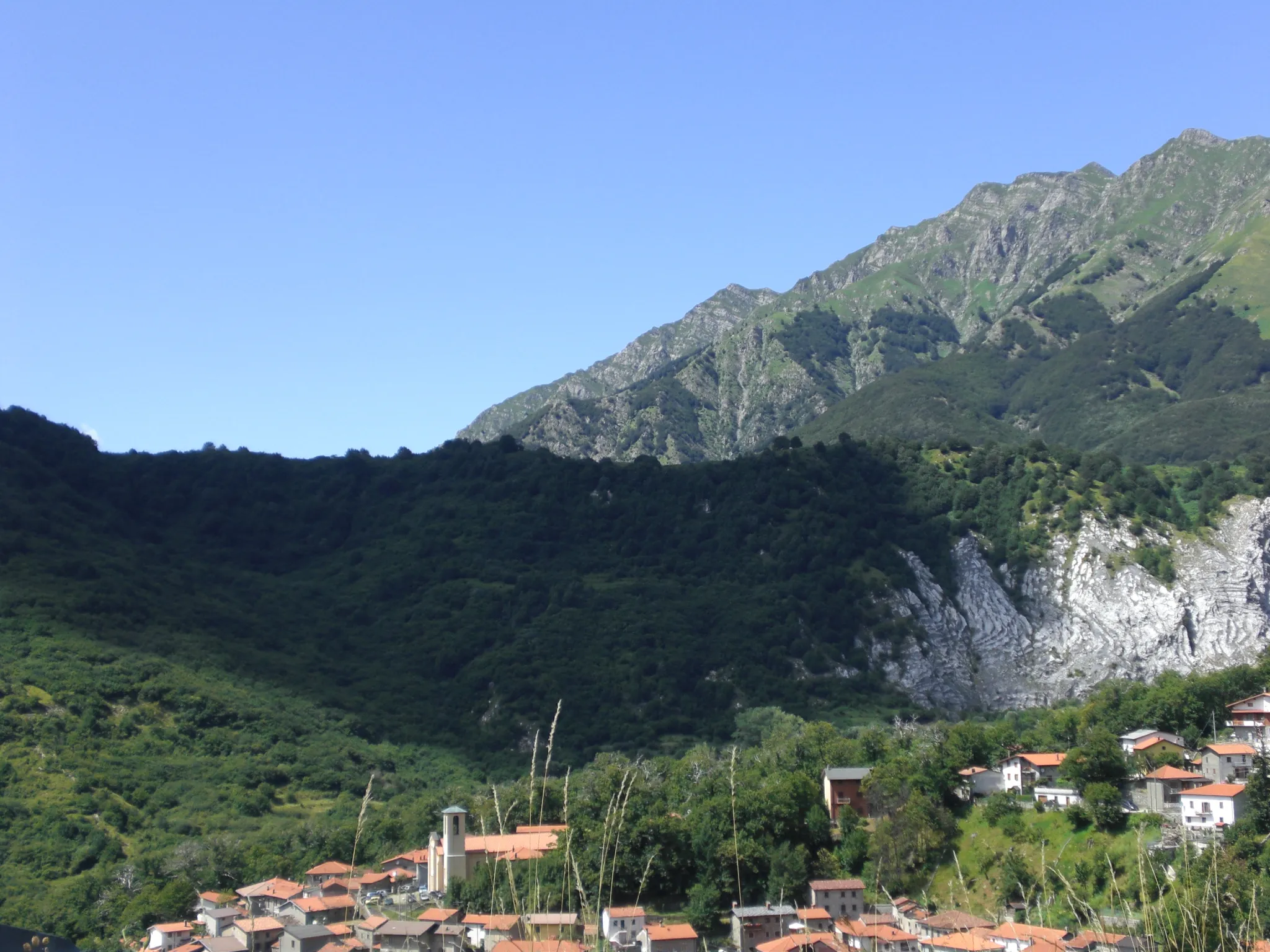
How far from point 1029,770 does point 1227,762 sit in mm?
8771

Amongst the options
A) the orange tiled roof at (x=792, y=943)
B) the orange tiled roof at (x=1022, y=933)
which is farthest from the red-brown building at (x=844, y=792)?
the orange tiled roof at (x=1022, y=933)

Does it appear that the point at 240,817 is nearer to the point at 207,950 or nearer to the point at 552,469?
the point at 207,950

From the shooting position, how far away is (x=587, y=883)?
170ft

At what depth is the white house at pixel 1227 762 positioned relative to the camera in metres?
56.0

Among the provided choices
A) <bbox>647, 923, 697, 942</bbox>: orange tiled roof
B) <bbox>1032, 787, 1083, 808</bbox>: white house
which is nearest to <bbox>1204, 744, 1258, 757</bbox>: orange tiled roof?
<bbox>1032, 787, 1083, 808</bbox>: white house

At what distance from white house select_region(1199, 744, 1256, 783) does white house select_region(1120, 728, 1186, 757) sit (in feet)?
10.0

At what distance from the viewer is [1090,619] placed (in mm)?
131250

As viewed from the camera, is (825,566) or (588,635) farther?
(825,566)

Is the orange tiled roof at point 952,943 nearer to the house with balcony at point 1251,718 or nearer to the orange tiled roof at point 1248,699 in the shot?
the house with balcony at point 1251,718

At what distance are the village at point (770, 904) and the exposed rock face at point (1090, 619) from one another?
61039mm

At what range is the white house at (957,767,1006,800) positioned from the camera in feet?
208

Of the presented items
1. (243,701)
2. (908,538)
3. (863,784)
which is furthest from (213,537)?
(863,784)

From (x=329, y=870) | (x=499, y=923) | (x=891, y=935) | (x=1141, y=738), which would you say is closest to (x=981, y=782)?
(x=1141, y=738)

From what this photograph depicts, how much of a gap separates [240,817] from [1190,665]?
7888 centimetres
